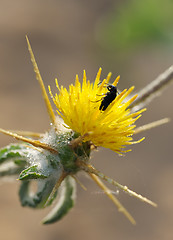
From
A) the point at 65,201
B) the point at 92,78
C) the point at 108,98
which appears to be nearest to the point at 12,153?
the point at 65,201

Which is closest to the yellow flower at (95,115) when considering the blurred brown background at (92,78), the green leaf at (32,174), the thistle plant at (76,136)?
the thistle plant at (76,136)

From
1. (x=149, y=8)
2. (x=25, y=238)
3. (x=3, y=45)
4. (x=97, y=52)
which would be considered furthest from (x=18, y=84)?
(x=25, y=238)

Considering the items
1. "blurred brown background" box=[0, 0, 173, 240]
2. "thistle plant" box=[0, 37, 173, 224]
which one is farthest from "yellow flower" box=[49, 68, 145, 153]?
"blurred brown background" box=[0, 0, 173, 240]

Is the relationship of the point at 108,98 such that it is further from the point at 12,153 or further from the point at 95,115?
the point at 12,153

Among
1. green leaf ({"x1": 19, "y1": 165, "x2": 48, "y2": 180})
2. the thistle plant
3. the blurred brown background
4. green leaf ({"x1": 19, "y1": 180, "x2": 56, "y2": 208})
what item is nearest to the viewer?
green leaf ({"x1": 19, "y1": 165, "x2": 48, "y2": 180})

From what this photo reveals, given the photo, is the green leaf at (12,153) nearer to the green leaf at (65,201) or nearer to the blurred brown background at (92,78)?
the green leaf at (65,201)

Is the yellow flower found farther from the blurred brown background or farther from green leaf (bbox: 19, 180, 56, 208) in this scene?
the blurred brown background
